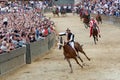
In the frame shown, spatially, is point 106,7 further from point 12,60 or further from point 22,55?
point 12,60

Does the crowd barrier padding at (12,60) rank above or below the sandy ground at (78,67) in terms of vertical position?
above

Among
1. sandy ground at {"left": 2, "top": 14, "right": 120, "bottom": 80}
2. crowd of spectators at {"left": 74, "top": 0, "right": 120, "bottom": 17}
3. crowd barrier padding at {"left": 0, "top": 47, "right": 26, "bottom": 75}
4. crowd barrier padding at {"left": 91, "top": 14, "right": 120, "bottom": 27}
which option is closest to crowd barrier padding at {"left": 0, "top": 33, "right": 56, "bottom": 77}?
crowd barrier padding at {"left": 0, "top": 47, "right": 26, "bottom": 75}

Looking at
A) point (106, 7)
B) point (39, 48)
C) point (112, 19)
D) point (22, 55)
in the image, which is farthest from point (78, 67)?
point (106, 7)

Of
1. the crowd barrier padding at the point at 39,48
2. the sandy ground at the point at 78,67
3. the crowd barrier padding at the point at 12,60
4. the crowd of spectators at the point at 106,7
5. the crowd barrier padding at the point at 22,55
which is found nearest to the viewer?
the sandy ground at the point at 78,67

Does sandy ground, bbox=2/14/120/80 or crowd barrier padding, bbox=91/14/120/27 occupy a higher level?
sandy ground, bbox=2/14/120/80

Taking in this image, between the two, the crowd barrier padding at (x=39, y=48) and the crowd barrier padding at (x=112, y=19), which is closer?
the crowd barrier padding at (x=39, y=48)

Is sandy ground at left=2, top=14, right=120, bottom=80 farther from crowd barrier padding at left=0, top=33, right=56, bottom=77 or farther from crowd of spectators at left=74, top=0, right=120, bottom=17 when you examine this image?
crowd of spectators at left=74, top=0, right=120, bottom=17

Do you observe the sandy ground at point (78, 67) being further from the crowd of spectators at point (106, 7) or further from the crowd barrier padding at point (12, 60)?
the crowd of spectators at point (106, 7)

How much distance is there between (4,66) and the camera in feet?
59.7

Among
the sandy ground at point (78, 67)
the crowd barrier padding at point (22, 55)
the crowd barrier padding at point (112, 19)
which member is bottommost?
the crowd barrier padding at point (112, 19)

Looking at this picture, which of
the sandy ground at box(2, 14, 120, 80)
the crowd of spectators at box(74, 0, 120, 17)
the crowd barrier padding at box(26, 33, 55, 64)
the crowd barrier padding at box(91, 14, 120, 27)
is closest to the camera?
the sandy ground at box(2, 14, 120, 80)

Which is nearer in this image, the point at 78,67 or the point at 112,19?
the point at 78,67

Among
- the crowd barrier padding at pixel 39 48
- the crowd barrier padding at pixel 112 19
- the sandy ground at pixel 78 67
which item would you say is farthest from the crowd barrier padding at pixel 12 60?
the crowd barrier padding at pixel 112 19

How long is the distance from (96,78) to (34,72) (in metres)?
3.43
